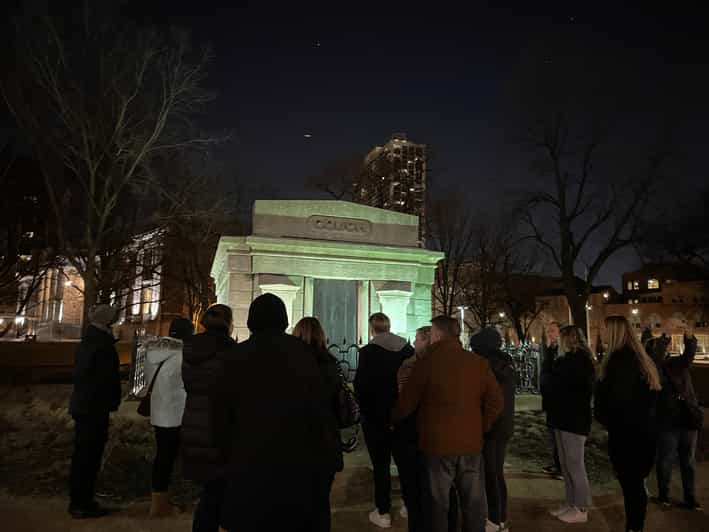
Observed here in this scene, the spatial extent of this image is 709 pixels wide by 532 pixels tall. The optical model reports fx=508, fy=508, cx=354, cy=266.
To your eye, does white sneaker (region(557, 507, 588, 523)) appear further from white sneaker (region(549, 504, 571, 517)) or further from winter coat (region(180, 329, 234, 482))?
winter coat (region(180, 329, 234, 482))

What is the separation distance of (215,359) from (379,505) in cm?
237

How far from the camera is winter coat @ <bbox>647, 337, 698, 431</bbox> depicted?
19.4 ft

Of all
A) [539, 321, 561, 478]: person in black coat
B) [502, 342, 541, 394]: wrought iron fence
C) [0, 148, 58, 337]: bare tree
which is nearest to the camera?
[539, 321, 561, 478]: person in black coat

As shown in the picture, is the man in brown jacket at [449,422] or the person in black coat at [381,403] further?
the person in black coat at [381,403]

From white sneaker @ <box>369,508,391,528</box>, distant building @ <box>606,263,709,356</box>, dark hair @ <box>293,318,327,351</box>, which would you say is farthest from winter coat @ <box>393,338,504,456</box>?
distant building @ <box>606,263,709,356</box>

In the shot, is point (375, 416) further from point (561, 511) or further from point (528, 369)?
point (528, 369)

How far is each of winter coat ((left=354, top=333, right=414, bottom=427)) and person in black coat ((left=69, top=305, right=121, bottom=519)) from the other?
258 centimetres

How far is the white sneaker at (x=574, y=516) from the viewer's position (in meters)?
5.12

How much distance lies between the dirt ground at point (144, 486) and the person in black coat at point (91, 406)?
27 centimetres

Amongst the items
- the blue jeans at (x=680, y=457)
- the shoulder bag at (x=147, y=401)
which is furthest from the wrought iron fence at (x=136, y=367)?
the blue jeans at (x=680, y=457)

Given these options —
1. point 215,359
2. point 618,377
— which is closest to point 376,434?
point 215,359

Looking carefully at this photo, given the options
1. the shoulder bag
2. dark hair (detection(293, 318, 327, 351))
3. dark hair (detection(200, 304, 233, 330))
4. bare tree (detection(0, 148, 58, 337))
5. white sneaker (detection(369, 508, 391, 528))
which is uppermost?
bare tree (detection(0, 148, 58, 337))

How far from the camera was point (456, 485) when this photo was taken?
4023mm

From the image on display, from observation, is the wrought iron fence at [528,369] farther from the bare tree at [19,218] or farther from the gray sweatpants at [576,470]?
the bare tree at [19,218]
